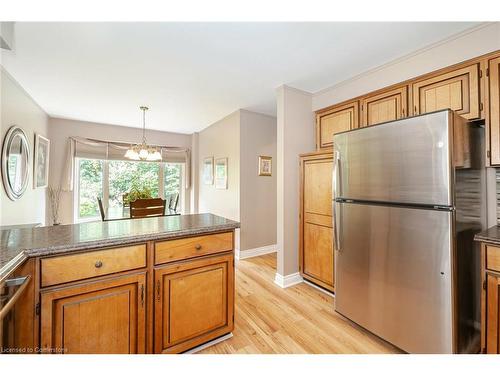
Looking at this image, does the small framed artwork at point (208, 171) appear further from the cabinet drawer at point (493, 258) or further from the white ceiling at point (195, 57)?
the cabinet drawer at point (493, 258)

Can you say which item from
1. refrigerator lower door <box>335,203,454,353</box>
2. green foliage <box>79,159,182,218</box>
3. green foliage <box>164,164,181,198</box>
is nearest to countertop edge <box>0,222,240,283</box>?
refrigerator lower door <box>335,203,454,353</box>

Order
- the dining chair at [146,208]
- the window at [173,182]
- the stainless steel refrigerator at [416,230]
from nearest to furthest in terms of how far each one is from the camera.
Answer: the stainless steel refrigerator at [416,230] → the dining chair at [146,208] → the window at [173,182]

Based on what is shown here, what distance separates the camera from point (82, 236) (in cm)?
124

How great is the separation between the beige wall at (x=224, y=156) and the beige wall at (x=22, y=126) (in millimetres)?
2714

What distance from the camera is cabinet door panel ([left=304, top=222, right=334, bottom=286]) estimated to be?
2355mm

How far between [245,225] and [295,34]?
8.78ft

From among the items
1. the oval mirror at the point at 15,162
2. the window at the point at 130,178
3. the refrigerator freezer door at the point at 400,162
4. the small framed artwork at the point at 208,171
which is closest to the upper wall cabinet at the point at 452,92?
the refrigerator freezer door at the point at 400,162

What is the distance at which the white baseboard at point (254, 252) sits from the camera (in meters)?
3.61

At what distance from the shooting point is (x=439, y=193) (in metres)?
1.36

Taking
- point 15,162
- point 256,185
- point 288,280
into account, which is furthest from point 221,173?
point 15,162

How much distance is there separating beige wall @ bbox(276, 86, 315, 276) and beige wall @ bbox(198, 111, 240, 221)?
105 cm

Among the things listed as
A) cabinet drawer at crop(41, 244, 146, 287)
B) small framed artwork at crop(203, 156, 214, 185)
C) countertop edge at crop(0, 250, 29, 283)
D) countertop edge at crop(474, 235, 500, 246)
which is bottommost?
cabinet drawer at crop(41, 244, 146, 287)

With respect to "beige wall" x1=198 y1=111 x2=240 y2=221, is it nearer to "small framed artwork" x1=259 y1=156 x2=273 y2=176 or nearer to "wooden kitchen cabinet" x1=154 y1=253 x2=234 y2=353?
"small framed artwork" x1=259 y1=156 x2=273 y2=176
